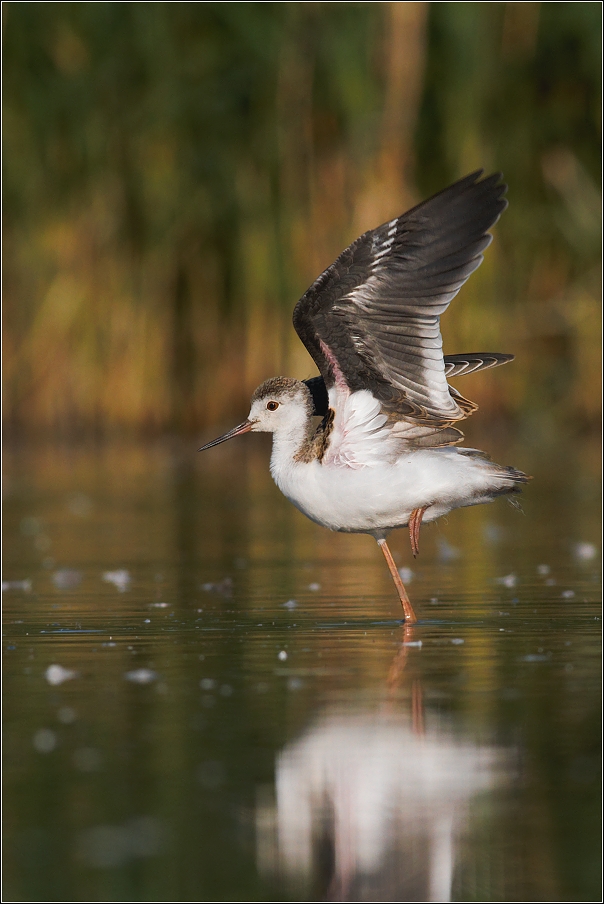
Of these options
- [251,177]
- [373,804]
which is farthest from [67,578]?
[251,177]

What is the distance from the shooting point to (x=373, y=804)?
3.79m

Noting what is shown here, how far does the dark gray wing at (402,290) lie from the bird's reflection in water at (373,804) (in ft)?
7.69

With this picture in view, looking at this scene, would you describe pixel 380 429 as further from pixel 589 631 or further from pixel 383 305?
pixel 589 631

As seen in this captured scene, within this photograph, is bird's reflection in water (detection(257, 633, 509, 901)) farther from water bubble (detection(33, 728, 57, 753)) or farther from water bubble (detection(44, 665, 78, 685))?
water bubble (detection(44, 665, 78, 685))

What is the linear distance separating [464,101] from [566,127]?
154cm

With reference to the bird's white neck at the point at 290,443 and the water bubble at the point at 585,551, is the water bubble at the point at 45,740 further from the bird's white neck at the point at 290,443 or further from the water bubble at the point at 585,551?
the water bubble at the point at 585,551

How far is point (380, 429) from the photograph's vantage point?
23.2 feet

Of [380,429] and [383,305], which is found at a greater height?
[383,305]

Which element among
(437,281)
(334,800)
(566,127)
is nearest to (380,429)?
(437,281)

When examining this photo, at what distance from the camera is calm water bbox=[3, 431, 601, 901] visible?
11.1ft

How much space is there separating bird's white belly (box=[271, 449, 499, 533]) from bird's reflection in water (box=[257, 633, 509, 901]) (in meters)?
2.30

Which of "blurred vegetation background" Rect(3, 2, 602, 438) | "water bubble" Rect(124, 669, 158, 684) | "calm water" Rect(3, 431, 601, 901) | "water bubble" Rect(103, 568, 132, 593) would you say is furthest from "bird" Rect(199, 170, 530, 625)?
"blurred vegetation background" Rect(3, 2, 602, 438)

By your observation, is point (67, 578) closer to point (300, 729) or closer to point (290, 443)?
point (290, 443)

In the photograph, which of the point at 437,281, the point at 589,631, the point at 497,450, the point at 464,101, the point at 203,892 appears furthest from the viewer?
the point at 464,101
